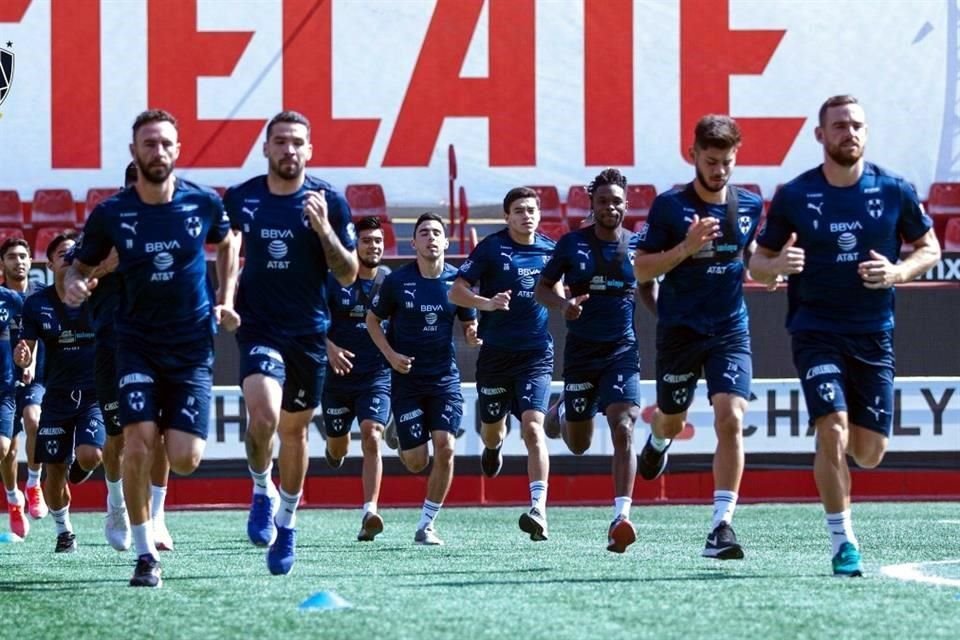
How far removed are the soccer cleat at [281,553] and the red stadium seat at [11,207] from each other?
14338 millimetres

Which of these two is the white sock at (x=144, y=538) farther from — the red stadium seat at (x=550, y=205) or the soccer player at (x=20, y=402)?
the red stadium seat at (x=550, y=205)

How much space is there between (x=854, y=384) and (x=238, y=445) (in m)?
9.60

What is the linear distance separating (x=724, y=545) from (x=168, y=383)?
9.43ft

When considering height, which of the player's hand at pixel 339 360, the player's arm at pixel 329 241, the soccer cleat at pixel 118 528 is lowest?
the soccer cleat at pixel 118 528

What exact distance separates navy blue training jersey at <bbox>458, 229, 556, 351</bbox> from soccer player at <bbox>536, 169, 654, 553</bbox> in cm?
65

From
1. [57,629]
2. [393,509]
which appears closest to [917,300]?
[393,509]

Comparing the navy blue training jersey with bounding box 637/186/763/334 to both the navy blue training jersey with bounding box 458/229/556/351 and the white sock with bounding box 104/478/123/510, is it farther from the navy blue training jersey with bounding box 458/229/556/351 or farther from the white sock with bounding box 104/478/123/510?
the white sock with bounding box 104/478/123/510

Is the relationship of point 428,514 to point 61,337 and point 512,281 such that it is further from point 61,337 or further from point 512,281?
point 61,337

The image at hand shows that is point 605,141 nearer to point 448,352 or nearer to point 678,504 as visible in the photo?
point 678,504

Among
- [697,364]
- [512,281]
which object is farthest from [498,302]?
[697,364]

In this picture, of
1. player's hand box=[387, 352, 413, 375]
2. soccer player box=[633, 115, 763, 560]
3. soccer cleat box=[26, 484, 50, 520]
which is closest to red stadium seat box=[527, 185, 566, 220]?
soccer cleat box=[26, 484, 50, 520]

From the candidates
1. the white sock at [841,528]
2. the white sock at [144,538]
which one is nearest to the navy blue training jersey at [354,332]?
the white sock at [144,538]

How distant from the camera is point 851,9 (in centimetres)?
2356

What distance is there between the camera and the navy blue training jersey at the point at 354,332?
43.5 ft
